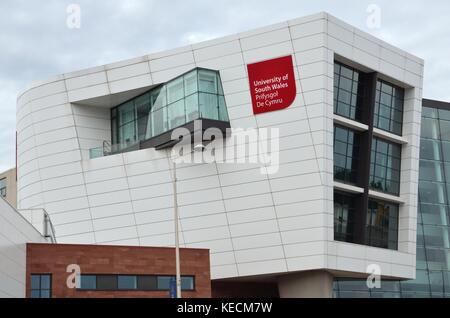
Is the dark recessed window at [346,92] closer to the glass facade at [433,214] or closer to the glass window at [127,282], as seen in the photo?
the glass facade at [433,214]

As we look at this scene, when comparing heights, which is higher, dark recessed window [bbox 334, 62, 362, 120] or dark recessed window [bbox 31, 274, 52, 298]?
dark recessed window [bbox 334, 62, 362, 120]

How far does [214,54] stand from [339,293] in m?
18.9

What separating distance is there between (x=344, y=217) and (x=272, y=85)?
8.91 m

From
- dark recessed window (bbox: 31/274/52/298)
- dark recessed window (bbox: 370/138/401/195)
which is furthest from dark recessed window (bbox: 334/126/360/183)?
dark recessed window (bbox: 31/274/52/298)

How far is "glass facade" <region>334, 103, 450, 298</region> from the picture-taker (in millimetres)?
60688

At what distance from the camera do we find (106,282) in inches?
1660

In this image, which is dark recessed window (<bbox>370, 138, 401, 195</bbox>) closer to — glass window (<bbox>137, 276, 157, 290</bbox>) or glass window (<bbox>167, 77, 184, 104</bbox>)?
glass window (<bbox>167, 77, 184, 104</bbox>)

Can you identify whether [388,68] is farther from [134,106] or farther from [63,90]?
[63,90]

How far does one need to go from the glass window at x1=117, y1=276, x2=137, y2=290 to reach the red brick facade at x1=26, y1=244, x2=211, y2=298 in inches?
9.9

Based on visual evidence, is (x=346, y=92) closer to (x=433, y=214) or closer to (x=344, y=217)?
(x=344, y=217)

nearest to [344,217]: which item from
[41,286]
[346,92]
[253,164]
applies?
[253,164]

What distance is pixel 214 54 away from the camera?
49031mm
